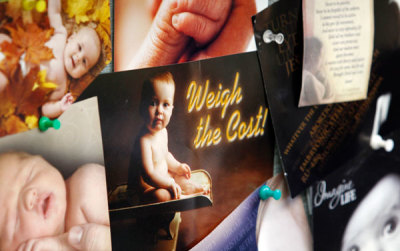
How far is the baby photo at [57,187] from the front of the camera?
62cm

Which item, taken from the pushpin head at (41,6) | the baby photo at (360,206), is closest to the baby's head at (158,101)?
the pushpin head at (41,6)

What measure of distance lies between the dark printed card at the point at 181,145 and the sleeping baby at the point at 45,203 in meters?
0.03

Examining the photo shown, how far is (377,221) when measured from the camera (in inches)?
46.6

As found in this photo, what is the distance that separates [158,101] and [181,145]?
90mm

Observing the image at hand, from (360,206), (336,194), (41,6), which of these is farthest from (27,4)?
(360,206)

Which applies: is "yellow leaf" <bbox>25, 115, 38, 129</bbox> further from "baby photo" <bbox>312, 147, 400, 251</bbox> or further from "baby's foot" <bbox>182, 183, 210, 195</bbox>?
"baby photo" <bbox>312, 147, 400, 251</bbox>

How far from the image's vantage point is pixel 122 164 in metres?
0.75

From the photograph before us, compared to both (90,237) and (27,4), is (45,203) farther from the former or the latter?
(27,4)

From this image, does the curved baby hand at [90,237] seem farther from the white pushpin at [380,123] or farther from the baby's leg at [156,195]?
the white pushpin at [380,123]

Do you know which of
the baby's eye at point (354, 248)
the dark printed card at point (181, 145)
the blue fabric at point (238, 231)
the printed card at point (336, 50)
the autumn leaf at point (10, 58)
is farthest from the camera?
the baby's eye at point (354, 248)

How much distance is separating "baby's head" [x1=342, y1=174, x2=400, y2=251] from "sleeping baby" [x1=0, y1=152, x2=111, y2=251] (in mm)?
657

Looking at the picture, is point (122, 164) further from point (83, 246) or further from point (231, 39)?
point (231, 39)

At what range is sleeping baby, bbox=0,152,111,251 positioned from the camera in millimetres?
614

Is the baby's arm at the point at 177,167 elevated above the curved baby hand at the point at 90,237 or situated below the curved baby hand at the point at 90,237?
above
